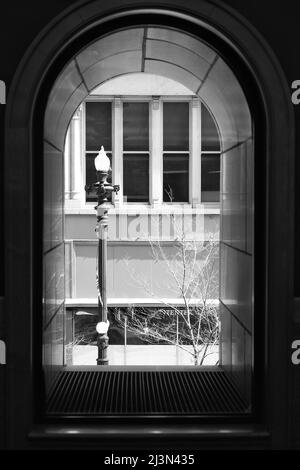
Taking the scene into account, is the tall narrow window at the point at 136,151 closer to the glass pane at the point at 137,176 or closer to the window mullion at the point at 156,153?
the glass pane at the point at 137,176

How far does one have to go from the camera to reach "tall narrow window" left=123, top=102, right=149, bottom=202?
17766mm

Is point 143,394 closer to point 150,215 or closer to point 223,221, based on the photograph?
point 223,221

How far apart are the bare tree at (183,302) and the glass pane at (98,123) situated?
11.8 feet

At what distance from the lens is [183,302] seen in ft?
55.0

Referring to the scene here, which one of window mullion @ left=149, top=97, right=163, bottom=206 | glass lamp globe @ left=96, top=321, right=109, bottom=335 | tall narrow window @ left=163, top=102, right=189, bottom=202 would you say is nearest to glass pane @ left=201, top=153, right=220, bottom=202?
tall narrow window @ left=163, top=102, right=189, bottom=202

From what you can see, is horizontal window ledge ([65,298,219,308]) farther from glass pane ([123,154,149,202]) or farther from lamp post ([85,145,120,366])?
lamp post ([85,145,120,366])

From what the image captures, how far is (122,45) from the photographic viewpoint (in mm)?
4707

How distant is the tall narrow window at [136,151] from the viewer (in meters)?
17.8

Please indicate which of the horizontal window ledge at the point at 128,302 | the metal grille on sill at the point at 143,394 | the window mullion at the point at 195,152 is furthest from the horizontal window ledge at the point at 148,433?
the window mullion at the point at 195,152

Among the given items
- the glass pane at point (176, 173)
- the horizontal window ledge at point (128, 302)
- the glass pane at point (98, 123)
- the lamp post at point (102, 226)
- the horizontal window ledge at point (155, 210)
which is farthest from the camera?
the glass pane at point (176, 173)

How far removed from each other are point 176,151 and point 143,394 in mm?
13886

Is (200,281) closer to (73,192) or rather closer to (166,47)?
(73,192)

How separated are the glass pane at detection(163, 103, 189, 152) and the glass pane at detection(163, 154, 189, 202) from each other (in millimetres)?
282

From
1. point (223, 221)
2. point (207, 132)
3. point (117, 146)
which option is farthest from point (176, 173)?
point (223, 221)
